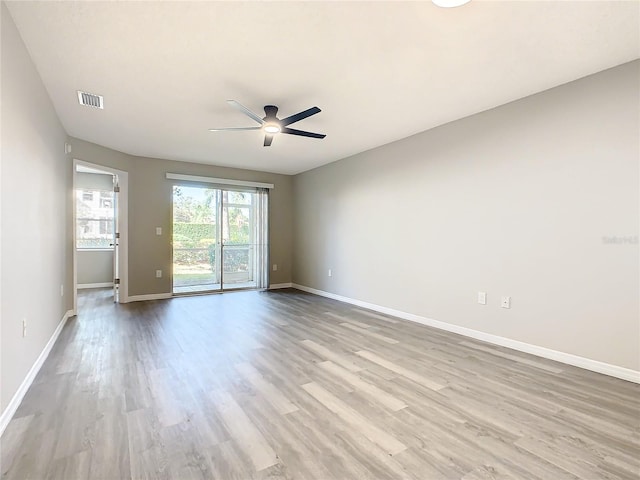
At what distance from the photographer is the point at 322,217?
599cm

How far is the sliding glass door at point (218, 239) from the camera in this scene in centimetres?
592

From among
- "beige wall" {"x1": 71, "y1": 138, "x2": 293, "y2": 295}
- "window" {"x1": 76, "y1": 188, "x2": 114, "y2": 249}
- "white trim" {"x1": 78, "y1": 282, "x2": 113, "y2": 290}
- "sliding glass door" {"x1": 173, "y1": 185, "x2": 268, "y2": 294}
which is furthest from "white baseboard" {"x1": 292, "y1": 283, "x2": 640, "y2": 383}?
"window" {"x1": 76, "y1": 188, "x2": 114, "y2": 249}

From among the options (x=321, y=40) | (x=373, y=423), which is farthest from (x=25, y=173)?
(x=373, y=423)

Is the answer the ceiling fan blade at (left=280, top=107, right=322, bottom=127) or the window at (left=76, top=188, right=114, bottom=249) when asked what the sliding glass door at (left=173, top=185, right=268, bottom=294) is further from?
the ceiling fan blade at (left=280, top=107, right=322, bottom=127)

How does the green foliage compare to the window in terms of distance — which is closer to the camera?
the green foliage

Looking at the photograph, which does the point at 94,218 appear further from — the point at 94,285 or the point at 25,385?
the point at 25,385

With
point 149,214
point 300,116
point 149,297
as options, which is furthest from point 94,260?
point 300,116

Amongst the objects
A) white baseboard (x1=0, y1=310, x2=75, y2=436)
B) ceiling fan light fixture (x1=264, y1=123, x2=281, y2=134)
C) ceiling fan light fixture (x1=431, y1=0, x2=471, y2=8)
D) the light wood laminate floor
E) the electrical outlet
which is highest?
ceiling fan light fixture (x1=431, y1=0, x2=471, y2=8)

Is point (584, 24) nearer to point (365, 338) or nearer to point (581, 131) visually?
point (581, 131)

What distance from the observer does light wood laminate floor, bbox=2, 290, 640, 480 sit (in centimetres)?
154

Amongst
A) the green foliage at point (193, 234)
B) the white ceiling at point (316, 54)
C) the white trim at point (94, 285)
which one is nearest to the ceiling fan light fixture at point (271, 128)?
the white ceiling at point (316, 54)

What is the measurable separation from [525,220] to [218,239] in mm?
4979

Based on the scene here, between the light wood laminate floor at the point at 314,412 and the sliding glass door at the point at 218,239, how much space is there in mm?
2696

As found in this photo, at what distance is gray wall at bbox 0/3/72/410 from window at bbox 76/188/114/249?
3.69m
